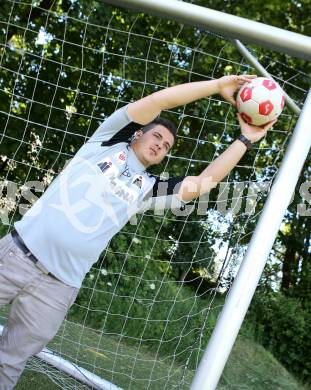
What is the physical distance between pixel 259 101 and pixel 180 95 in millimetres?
311

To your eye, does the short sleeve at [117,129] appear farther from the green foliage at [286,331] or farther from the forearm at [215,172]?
the green foliage at [286,331]

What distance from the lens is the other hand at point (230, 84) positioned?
1.93 meters

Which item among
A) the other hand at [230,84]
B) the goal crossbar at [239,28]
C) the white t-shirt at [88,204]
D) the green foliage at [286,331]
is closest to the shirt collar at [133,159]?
the white t-shirt at [88,204]

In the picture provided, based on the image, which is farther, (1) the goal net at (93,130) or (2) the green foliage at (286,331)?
(2) the green foliage at (286,331)

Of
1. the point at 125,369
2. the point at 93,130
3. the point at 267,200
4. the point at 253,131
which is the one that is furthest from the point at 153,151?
the point at 93,130

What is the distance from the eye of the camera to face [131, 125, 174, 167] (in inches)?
82.4

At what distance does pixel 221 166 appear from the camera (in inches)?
83.0

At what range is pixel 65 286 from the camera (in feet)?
6.46

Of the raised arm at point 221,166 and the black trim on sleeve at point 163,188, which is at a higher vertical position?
the raised arm at point 221,166

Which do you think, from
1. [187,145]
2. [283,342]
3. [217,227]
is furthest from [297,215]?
[217,227]

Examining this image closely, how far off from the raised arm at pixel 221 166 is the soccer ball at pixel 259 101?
3 cm

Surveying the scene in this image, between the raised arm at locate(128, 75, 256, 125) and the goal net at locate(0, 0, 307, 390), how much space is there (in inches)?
66.0

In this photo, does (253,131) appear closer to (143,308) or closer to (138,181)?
(138,181)

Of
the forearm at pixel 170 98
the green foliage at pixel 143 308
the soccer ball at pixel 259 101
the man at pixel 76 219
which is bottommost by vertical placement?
the green foliage at pixel 143 308
